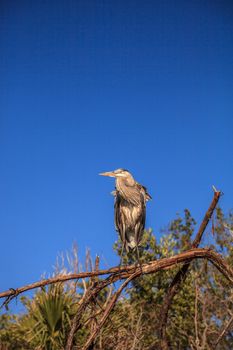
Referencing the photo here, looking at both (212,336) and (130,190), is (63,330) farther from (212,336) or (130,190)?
(212,336)

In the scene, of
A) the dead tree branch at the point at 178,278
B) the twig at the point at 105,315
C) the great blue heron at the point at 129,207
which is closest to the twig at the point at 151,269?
the dead tree branch at the point at 178,278

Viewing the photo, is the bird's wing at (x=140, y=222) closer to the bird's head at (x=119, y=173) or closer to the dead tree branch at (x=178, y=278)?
the bird's head at (x=119, y=173)

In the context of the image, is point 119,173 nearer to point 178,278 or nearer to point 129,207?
point 129,207

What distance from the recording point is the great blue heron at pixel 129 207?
8016 millimetres

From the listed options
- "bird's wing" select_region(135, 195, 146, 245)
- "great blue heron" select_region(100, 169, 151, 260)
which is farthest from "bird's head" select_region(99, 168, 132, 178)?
"bird's wing" select_region(135, 195, 146, 245)

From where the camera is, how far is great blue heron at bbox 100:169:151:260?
8.02 meters

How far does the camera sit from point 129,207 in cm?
811

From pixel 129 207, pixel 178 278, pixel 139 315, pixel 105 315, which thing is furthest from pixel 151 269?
pixel 139 315

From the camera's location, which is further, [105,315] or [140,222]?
[140,222]

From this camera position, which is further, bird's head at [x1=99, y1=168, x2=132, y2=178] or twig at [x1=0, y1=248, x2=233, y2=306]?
bird's head at [x1=99, y1=168, x2=132, y2=178]

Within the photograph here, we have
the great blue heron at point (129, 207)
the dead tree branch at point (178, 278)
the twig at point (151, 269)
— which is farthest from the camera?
the great blue heron at point (129, 207)

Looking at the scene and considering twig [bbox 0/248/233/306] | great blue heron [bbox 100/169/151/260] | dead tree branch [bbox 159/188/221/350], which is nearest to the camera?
twig [bbox 0/248/233/306]

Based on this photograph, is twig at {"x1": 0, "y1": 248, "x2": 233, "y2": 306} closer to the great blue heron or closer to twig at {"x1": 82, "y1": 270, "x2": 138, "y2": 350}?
twig at {"x1": 82, "y1": 270, "x2": 138, "y2": 350}

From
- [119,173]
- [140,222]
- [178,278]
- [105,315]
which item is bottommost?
[105,315]
